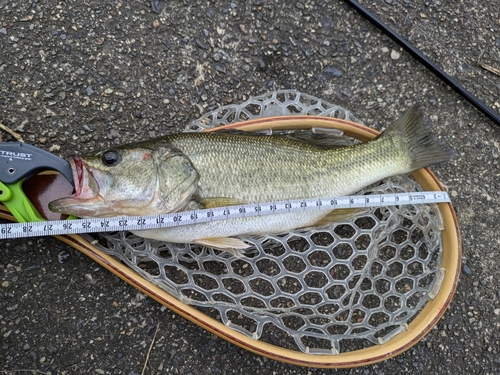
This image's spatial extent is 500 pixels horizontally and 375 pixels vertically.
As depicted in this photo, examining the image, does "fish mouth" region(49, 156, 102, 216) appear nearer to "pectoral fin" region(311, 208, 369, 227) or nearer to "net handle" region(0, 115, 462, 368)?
"net handle" region(0, 115, 462, 368)

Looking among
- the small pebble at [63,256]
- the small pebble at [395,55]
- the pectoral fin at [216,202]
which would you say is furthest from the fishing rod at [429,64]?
the small pebble at [63,256]

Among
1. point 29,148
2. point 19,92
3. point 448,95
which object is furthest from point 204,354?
point 448,95

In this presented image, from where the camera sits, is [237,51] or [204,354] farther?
[237,51]

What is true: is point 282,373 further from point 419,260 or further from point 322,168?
point 322,168

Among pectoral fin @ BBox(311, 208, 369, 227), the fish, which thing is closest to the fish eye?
the fish

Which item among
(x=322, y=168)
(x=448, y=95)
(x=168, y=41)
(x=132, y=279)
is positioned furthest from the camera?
(x=448, y=95)

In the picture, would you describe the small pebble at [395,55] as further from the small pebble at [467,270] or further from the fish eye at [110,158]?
the fish eye at [110,158]
